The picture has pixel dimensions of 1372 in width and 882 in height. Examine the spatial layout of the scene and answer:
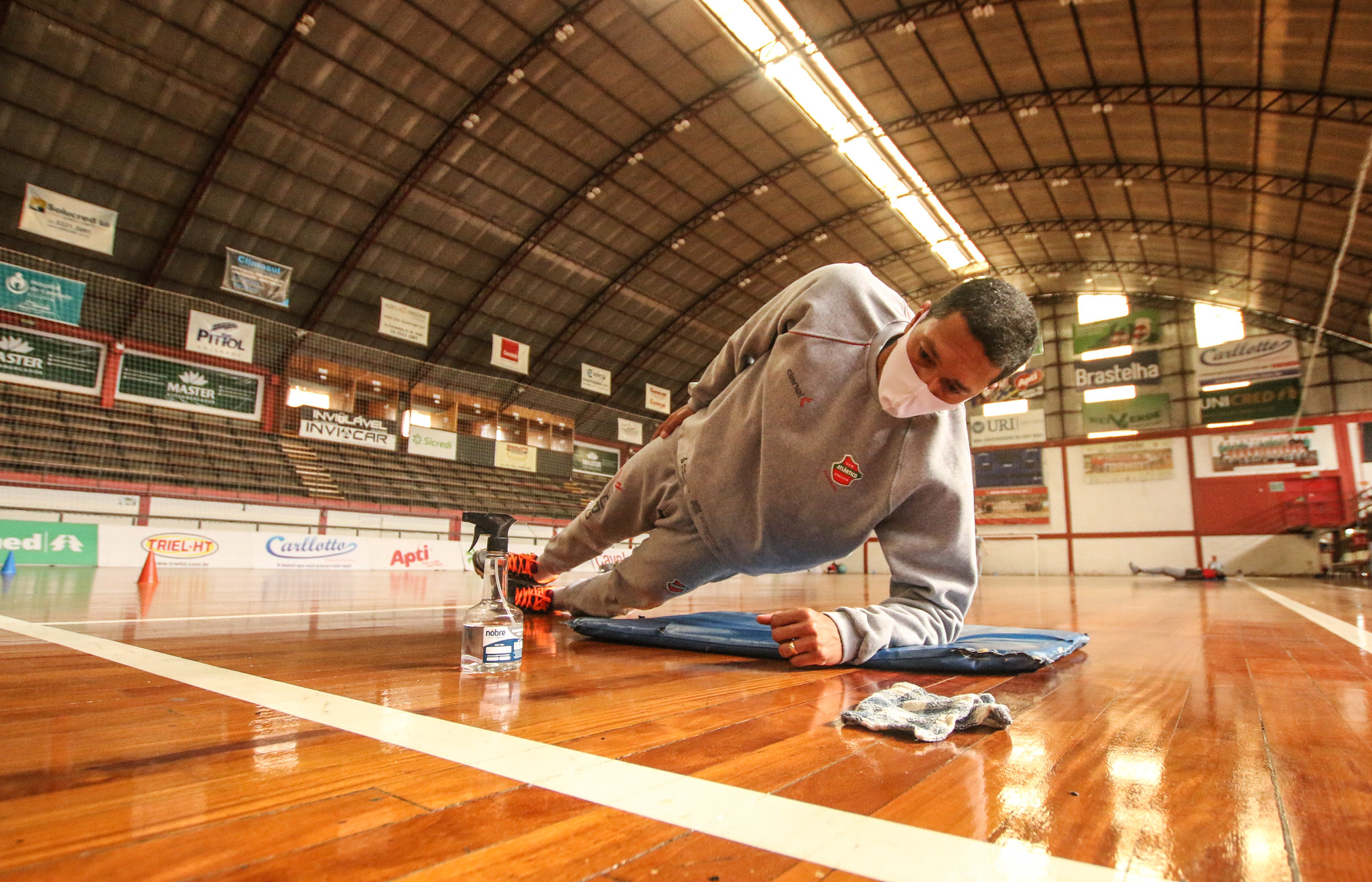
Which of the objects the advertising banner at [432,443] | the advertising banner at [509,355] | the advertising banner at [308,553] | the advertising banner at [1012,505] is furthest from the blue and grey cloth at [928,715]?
the advertising banner at [1012,505]

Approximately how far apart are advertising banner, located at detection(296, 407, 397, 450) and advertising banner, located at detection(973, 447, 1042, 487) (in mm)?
16617

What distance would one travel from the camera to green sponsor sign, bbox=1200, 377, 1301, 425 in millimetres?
17406

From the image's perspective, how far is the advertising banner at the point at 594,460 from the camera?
1903 centimetres

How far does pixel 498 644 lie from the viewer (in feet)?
4.99

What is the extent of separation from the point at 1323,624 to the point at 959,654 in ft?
10.7

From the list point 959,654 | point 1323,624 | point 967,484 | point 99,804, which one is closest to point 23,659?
point 99,804

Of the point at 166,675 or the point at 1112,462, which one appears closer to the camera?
the point at 166,675

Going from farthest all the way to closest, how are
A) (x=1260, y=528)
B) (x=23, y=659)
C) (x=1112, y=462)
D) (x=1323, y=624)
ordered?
(x=1112, y=462) < (x=1260, y=528) < (x=1323, y=624) < (x=23, y=659)

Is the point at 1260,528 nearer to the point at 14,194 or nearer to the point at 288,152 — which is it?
the point at 288,152

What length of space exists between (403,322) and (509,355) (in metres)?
2.62

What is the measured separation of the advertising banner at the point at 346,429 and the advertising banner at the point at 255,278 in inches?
91.1

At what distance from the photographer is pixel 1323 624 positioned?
3.51m

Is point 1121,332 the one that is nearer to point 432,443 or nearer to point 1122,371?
point 1122,371

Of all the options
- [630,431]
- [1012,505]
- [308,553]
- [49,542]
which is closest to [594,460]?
[630,431]
